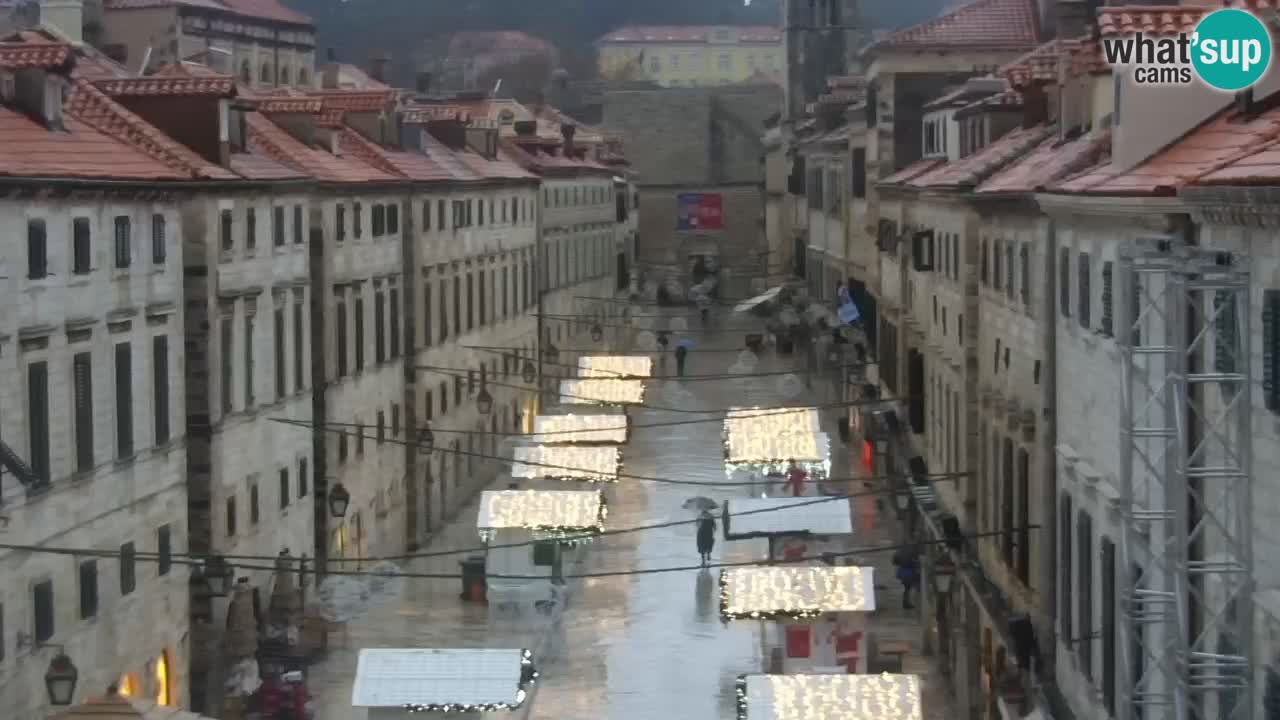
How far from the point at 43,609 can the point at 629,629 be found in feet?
57.4

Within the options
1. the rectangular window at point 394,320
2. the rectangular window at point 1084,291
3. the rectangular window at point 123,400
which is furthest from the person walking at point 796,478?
the rectangular window at point 1084,291

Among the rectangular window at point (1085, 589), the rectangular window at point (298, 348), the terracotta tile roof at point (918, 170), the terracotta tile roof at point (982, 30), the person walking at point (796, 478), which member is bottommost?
the person walking at point (796, 478)

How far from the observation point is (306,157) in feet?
165

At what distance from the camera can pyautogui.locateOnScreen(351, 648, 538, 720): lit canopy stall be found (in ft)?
95.5

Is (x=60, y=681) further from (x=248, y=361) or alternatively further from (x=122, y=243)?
(x=248, y=361)

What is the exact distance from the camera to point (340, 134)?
57.4m

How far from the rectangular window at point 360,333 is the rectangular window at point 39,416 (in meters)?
21.7

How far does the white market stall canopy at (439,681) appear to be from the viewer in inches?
1146

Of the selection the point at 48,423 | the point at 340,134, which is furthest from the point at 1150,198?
the point at 340,134

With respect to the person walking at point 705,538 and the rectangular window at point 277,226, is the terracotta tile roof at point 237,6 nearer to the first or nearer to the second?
the person walking at point 705,538

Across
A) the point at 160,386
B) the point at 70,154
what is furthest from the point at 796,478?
the point at 70,154

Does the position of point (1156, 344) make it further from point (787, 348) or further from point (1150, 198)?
point (787, 348)

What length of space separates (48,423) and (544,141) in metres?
73.6

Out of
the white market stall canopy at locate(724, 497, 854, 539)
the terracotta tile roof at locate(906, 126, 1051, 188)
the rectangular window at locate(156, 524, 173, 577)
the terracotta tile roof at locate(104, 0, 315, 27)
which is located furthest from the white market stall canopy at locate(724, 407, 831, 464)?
the terracotta tile roof at locate(104, 0, 315, 27)
